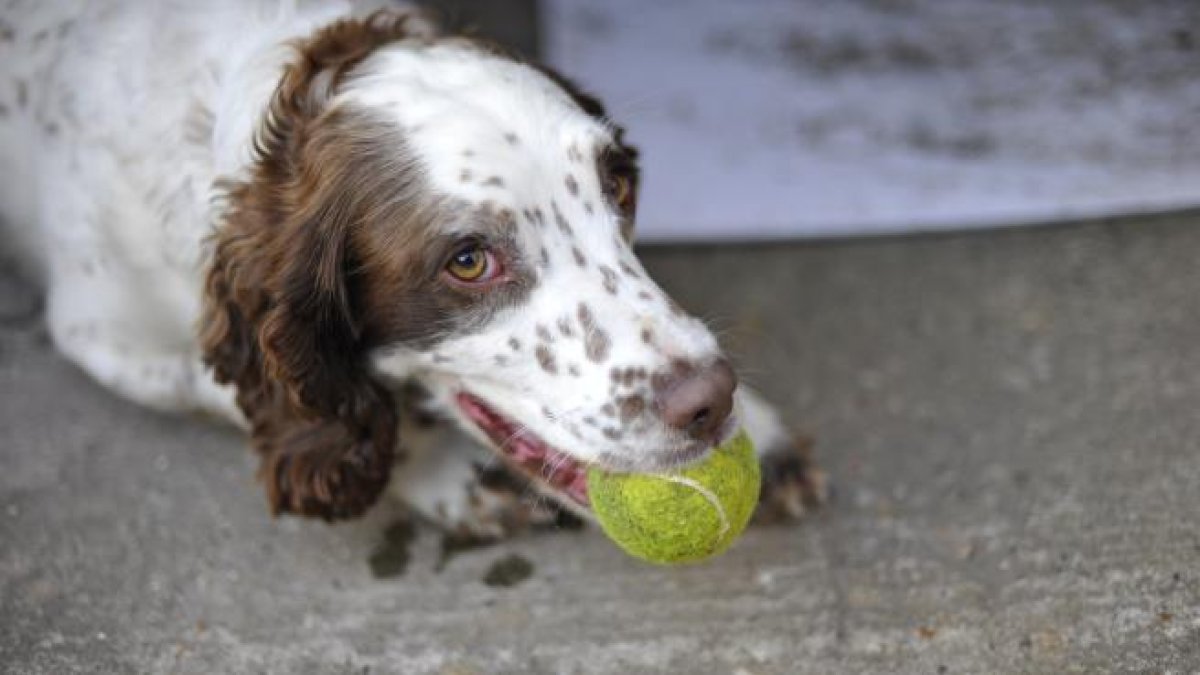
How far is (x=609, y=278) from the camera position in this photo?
2.48 meters

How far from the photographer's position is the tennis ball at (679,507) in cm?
240

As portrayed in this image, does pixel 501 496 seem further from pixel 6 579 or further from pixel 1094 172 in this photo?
pixel 1094 172

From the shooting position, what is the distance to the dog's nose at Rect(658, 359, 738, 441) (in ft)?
7.64

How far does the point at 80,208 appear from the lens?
3299mm

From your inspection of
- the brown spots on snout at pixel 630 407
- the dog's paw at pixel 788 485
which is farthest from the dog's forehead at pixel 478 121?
the dog's paw at pixel 788 485

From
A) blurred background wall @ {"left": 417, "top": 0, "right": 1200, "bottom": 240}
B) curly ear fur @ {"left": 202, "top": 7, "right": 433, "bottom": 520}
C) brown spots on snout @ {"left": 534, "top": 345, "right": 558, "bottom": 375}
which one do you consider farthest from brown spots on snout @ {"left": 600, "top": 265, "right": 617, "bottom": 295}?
blurred background wall @ {"left": 417, "top": 0, "right": 1200, "bottom": 240}

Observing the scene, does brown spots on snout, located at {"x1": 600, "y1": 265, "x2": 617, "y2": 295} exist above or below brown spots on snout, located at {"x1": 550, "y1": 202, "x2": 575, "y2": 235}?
below

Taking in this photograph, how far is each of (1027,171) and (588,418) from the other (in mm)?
2250

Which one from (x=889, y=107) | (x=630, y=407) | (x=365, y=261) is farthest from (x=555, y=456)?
(x=889, y=107)

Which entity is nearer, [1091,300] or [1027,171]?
[1091,300]

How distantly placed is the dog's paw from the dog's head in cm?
55

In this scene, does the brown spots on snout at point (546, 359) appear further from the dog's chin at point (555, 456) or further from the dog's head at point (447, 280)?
the dog's chin at point (555, 456)

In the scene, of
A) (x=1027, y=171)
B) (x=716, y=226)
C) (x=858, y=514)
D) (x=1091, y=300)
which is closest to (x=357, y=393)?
(x=858, y=514)

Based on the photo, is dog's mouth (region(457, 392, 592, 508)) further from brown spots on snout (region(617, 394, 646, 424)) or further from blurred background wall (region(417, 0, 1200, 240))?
blurred background wall (region(417, 0, 1200, 240))
